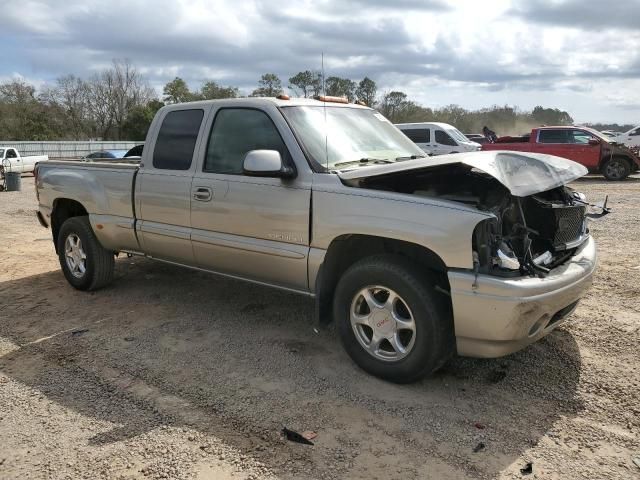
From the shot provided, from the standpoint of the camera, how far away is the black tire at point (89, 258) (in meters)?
5.91

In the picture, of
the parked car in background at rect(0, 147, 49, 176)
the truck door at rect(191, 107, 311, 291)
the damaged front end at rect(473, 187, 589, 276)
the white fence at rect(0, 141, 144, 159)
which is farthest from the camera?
the white fence at rect(0, 141, 144, 159)

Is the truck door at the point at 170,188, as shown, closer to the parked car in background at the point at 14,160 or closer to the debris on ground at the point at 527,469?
the debris on ground at the point at 527,469

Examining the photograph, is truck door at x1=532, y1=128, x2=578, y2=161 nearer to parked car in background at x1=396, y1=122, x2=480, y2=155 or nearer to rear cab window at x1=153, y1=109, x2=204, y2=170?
parked car in background at x1=396, y1=122, x2=480, y2=155

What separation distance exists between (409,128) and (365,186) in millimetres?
17672

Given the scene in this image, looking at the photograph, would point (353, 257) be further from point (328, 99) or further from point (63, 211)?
point (63, 211)

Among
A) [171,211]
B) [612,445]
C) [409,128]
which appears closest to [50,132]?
[409,128]

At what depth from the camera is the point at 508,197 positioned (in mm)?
3658

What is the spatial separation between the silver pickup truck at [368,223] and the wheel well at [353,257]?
1cm

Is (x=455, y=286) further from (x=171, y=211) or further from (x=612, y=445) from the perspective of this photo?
(x=171, y=211)

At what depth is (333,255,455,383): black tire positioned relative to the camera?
350 cm

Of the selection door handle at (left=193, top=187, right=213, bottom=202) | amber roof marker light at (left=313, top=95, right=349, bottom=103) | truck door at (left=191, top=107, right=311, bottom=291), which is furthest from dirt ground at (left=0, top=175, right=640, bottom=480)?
amber roof marker light at (left=313, top=95, right=349, bottom=103)

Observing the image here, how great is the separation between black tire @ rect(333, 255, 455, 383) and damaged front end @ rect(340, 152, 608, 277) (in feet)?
1.31

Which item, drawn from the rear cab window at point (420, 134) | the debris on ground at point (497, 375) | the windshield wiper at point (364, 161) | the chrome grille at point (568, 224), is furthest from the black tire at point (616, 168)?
the debris on ground at point (497, 375)

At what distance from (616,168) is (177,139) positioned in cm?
1738
